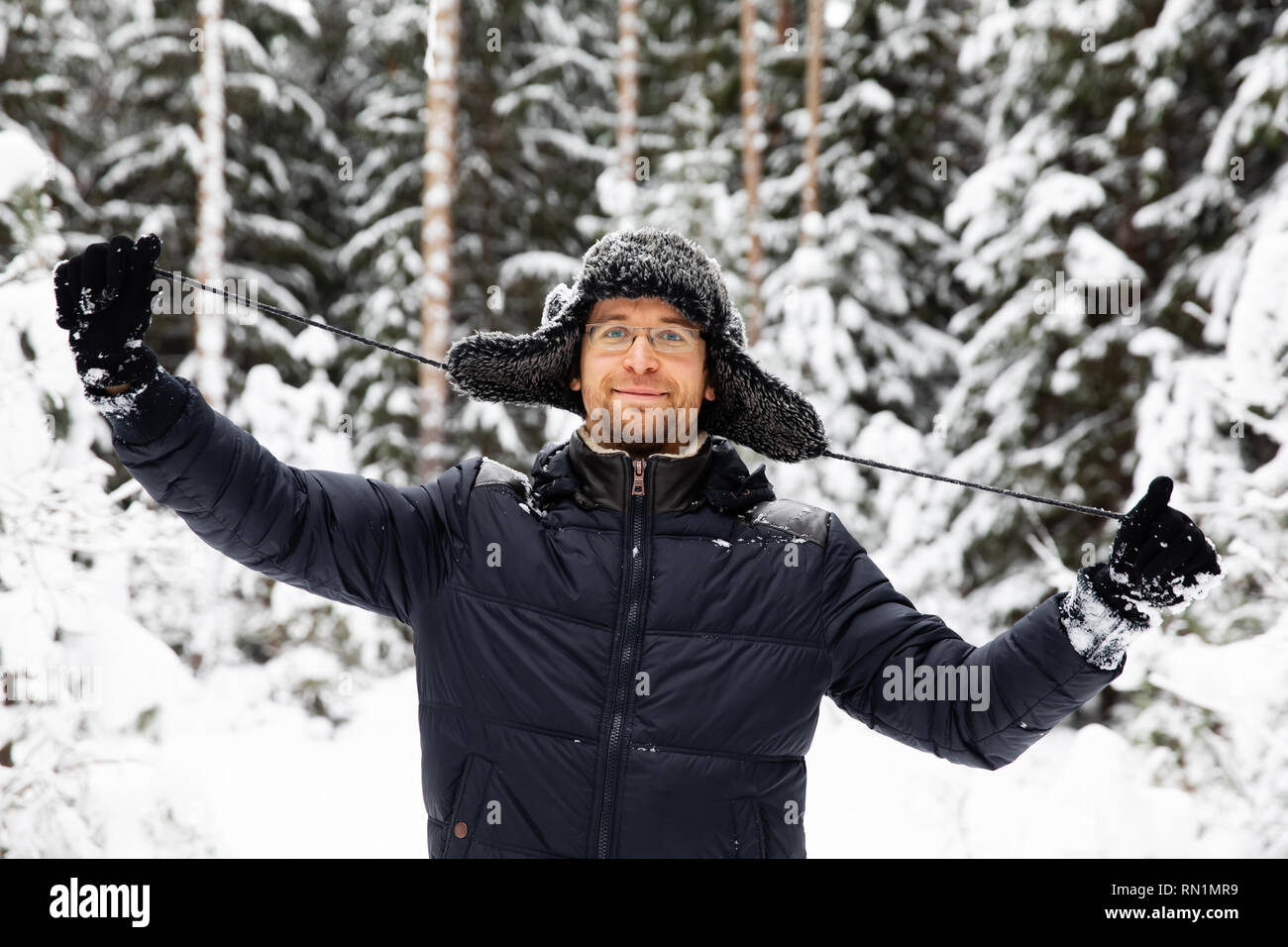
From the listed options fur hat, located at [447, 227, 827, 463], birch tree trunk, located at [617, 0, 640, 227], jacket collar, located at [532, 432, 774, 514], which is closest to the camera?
jacket collar, located at [532, 432, 774, 514]

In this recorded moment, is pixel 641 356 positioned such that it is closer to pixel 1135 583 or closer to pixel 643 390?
pixel 643 390

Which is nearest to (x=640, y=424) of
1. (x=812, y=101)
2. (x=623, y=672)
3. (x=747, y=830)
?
(x=623, y=672)

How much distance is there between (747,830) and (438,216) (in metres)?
9.81

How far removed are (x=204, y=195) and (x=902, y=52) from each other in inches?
334

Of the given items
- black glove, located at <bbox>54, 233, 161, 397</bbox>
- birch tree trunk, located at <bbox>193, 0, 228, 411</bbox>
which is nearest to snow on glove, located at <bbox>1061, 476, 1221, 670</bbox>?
black glove, located at <bbox>54, 233, 161, 397</bbox>

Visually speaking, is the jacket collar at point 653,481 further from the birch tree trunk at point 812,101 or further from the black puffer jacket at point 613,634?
the birch tree trunk at point 812,101

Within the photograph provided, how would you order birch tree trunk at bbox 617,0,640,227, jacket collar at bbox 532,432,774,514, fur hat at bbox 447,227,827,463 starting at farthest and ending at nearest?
birch tree trunk at bbox 617,0,640,227 < fur hat at bbox 447,227,827,463 < jacket collar at bbox 532,432,774,514

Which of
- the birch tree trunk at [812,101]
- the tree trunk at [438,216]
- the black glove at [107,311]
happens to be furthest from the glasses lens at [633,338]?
the birch tree trunk at [812,101]

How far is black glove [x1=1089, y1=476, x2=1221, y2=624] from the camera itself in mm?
2156

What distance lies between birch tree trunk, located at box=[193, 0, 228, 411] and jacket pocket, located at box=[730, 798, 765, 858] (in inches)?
412

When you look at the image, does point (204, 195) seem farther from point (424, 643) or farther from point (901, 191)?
point (424, 643)

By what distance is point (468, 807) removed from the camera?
7.41 ft

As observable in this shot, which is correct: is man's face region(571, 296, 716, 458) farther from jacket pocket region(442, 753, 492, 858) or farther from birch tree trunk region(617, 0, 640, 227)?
birch tree trunk region(617, 0, 640, 227)
